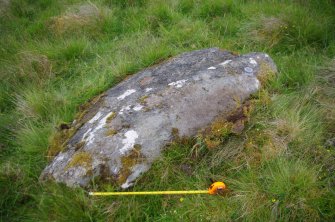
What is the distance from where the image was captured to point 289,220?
229cm

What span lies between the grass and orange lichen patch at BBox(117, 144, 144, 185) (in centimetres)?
11

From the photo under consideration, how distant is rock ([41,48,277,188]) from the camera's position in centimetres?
261

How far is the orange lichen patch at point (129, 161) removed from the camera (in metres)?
2.55

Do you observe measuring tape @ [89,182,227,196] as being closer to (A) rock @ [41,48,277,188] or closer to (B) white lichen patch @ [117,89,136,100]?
(A) rock @ [41,48,277,188]

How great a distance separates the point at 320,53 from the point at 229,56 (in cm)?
127

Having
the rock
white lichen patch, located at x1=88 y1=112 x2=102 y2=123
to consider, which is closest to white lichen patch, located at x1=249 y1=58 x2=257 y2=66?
the rock

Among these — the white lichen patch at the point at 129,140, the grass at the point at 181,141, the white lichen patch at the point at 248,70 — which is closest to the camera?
the grass at the point at 181,141

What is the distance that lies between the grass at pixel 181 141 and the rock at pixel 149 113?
0.41 ft

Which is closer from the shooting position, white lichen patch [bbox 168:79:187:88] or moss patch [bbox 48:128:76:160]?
moss patch [bbox 48:128:76:160]

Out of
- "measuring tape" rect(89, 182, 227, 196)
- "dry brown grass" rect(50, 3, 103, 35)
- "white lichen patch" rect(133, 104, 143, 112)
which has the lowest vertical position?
"measuring tape" rect(89, 182, 227, 196)

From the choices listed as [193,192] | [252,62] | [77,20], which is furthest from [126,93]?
[77,20]

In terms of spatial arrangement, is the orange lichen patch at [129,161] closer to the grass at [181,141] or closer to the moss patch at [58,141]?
the grass at [181,141]

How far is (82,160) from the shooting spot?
2.64 meters

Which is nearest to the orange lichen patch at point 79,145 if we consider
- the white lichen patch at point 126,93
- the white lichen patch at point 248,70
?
the white lichen patch at point 126,93
